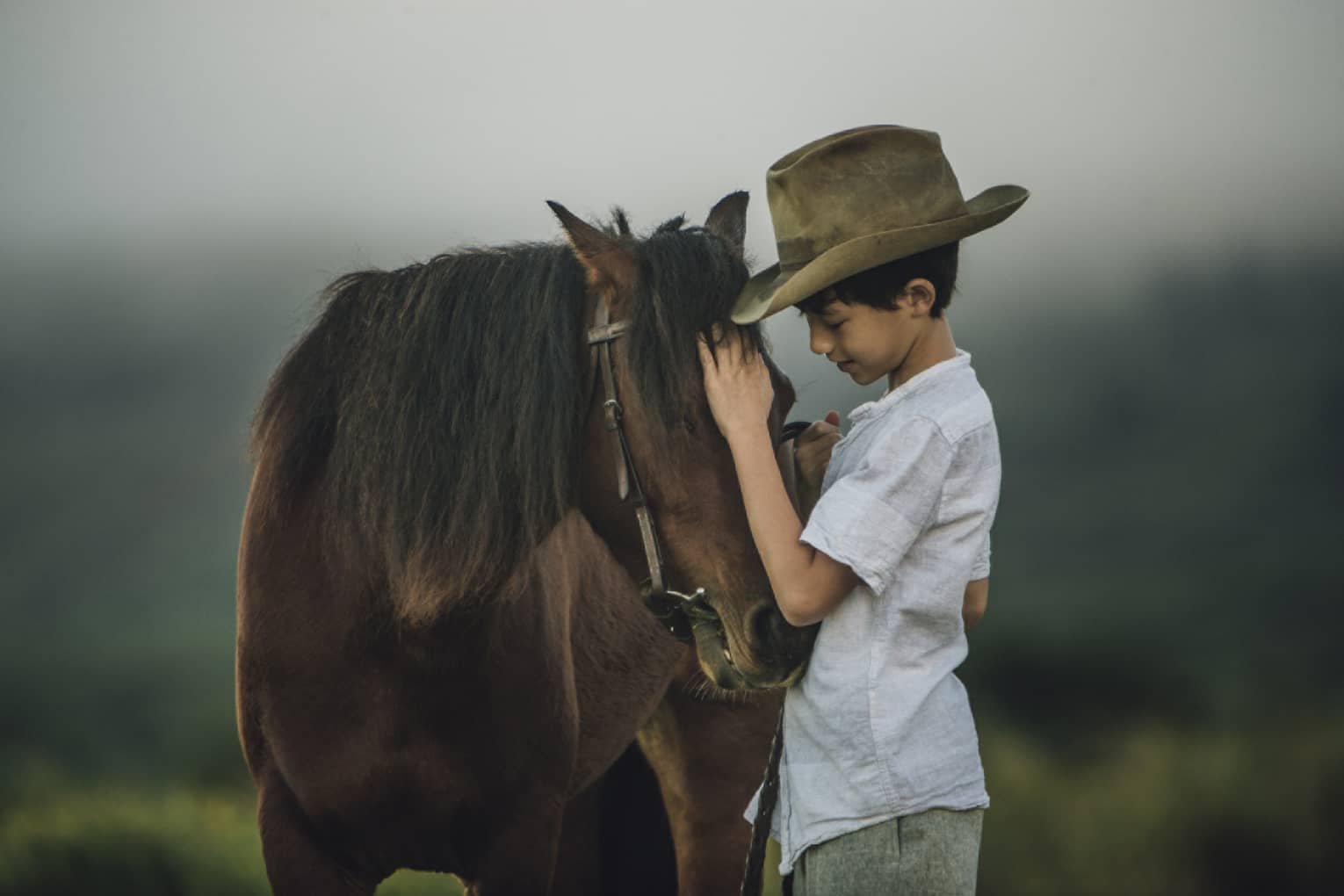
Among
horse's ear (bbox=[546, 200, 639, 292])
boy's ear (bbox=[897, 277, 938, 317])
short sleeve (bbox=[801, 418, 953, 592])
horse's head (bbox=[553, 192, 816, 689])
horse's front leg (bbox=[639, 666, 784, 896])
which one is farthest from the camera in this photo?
horse's front leg (bbox=[639, 666, 784, 896])

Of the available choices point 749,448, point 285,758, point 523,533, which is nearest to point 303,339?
point 523,533

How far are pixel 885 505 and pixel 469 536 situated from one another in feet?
2.45

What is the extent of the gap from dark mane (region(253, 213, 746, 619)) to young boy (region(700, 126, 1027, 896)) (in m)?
0.14

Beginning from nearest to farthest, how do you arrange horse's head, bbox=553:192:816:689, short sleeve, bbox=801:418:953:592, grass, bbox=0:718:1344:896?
short sleeve, bbox=801:418:953:592 → horse's head, bbox=553:192:816:689 → grass, bbox=0:718:1344:896

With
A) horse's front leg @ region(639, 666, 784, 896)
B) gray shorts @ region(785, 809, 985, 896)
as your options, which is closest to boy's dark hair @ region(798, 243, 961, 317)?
gray shorts @ region(785, 809, 985, 896)

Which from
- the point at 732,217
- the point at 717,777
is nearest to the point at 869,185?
the point at 732,217

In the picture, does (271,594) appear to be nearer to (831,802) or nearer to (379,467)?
(379,467)

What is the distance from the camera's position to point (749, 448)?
5.80 ft

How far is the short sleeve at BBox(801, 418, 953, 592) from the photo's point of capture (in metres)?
1.63

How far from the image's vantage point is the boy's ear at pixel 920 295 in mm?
1741

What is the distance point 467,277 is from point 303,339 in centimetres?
39


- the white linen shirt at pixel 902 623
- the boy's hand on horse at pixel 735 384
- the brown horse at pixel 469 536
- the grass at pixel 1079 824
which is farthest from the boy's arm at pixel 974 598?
the grass at pixel 1079 824

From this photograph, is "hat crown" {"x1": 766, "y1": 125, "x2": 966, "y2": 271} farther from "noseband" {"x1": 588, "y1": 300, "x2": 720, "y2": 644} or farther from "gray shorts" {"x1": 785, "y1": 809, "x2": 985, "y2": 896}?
"gray shorts" {"x1": 785, "y1": 809, "x2": 985, "y2": 896}

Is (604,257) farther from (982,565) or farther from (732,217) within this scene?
(982,565)
